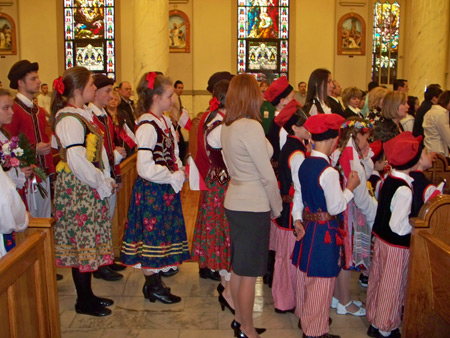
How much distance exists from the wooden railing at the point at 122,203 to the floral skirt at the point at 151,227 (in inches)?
46.6

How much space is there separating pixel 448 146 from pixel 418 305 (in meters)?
3.82

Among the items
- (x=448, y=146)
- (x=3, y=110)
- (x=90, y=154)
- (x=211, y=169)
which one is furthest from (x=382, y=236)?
(x=448, y=146)

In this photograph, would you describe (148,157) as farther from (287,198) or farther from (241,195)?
(287,198)

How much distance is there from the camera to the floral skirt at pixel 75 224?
3.69m

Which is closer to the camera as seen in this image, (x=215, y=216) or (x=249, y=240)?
(x=249, y=240)

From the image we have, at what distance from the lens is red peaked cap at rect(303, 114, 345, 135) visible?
3.13 metres

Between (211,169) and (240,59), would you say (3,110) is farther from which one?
(240,59)

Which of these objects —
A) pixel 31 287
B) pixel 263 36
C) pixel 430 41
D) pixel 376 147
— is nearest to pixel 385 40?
pixel 263 36

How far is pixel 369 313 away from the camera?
354 cm

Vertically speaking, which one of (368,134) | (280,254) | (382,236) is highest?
(368,134)

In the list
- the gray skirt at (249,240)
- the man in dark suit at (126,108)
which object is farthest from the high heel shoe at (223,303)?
the man in dark suit at (126,108)

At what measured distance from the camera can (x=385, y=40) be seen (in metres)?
13.3

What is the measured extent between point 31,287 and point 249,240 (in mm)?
1265

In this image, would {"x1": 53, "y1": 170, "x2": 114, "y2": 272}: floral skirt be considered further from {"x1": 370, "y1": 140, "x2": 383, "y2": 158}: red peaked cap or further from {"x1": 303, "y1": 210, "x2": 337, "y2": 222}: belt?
{"x1": 370, "y1": 140, "x2": 383, "y2": 158}: red peaked cap
